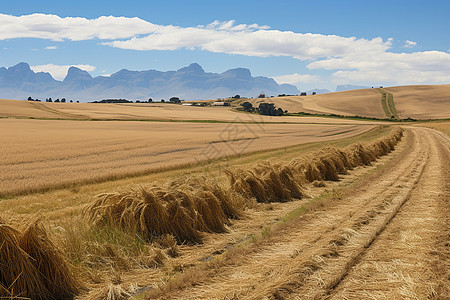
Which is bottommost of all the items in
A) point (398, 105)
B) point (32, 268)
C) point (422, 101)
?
point (32, 268)

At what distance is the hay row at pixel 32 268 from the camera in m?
5.36

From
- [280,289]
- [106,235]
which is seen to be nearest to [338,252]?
[280,289]

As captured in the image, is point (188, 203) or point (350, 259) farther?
point (188, 203)

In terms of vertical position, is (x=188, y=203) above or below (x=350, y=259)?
above

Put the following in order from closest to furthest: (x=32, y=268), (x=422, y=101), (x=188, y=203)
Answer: (x=32, y=268) → (x=188, y=203) → (x=422, y=101)

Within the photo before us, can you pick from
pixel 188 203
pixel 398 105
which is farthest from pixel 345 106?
pixel 188 203

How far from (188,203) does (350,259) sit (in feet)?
13.8

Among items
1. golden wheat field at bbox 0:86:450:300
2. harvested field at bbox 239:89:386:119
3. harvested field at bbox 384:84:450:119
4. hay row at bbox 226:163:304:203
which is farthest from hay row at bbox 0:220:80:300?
harvested field at bbox 384:84:450:119

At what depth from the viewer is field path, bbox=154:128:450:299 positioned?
5.73 m

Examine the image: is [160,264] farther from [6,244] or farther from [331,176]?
[331,176]

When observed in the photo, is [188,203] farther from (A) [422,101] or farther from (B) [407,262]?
Result: (A) [422,101]

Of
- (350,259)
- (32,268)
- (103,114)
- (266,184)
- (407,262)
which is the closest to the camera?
(32,268)

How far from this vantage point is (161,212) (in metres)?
8.70

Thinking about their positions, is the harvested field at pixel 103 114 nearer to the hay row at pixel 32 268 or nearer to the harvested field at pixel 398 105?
the harvested field at pixel 398 105
